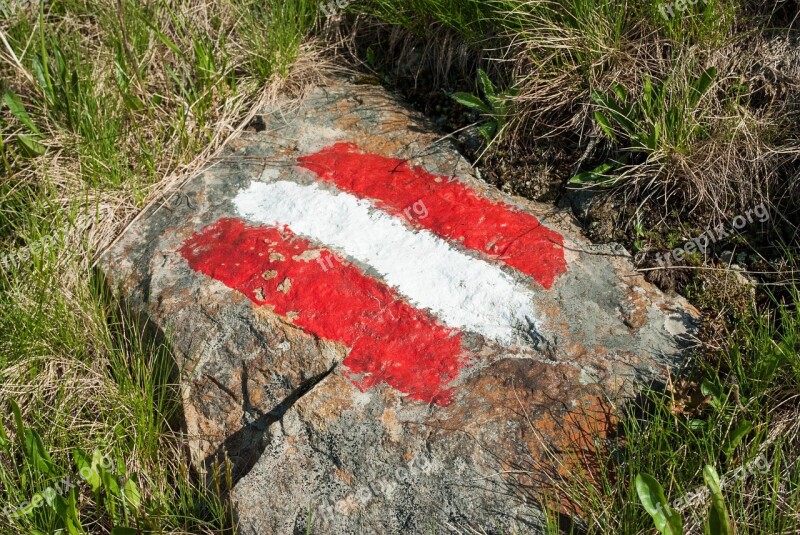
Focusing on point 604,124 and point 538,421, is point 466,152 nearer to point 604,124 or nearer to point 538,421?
point 604,124

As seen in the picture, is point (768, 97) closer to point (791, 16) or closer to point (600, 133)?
point (791, 16)

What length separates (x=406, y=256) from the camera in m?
2.84

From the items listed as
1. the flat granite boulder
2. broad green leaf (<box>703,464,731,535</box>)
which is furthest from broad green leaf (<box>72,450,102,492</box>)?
broad green leaf (<box>703,464,731,535</box>)

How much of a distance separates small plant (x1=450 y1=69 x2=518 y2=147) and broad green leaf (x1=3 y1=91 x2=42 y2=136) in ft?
5.92

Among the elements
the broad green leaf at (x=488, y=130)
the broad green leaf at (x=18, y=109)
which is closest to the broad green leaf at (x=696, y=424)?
the broad green leaf at (x=488, y=130)

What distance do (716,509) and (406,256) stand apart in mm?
1311

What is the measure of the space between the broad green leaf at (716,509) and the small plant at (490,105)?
156 cm

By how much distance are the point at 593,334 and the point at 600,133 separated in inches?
35.3

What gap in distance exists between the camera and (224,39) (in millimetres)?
3629

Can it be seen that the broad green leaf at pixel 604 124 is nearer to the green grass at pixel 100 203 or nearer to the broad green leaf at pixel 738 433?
the broad green leaf at pixel 738 433

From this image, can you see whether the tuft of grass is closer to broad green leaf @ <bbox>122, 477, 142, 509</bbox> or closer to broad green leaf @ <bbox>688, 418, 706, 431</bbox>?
broad green leaf @ <bbox>688, 418, 706, 431</bbox>

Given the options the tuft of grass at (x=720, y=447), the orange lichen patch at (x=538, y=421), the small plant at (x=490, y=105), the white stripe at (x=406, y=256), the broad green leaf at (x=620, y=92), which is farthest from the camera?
the small plant at (x=490, y=105)

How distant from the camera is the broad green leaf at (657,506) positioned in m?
2.07

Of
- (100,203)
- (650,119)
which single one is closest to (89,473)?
(100,203)
